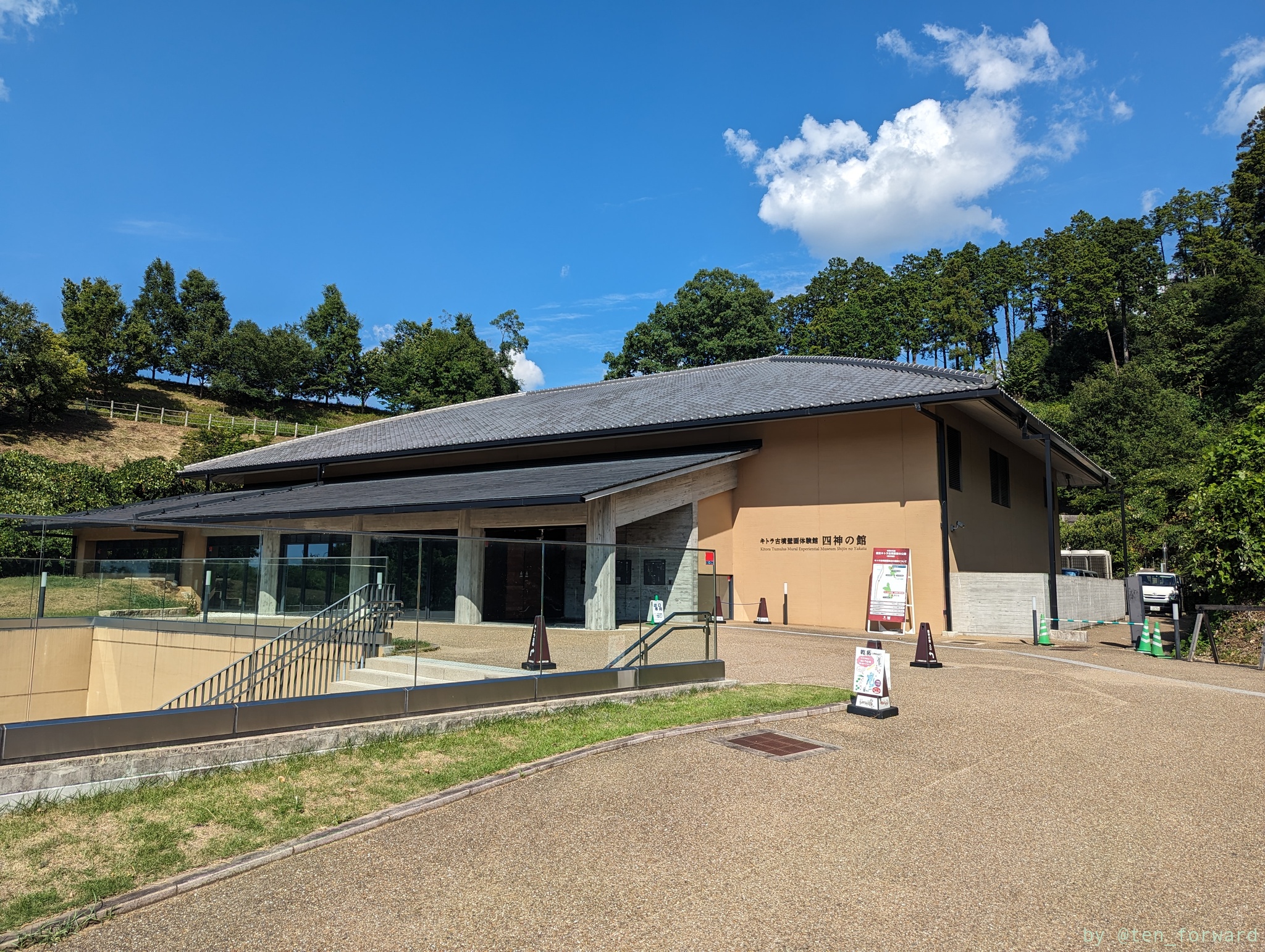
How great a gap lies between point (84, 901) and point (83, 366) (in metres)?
54.3

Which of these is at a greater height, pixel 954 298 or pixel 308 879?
pixel 954 298

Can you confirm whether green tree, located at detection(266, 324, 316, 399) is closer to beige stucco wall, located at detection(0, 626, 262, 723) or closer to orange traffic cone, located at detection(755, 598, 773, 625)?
orange traffic cone, located at detection(755, 598, 773, 625)

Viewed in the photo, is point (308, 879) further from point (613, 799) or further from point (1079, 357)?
point (1079, 357)

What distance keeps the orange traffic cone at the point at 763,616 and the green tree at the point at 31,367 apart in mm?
44585

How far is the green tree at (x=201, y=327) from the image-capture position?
7069cm

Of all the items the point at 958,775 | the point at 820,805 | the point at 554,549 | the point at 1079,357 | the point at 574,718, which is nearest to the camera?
the point at 820,805

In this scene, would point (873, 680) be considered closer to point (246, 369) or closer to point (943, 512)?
point (943, 512)

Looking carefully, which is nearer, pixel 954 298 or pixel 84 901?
pixel 84 901

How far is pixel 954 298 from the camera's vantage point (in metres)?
72.7

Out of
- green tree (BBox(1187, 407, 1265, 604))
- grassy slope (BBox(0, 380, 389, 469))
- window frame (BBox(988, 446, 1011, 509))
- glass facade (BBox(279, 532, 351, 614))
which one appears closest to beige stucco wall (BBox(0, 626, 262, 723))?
glass facade (BBox(279, 532, 351, 614))

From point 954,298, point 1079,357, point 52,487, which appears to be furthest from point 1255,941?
point 954,298

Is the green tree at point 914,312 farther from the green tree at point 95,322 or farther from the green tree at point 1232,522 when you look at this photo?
the green tree at point 95,322

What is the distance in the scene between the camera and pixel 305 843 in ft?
18.9

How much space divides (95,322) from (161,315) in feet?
41.8
